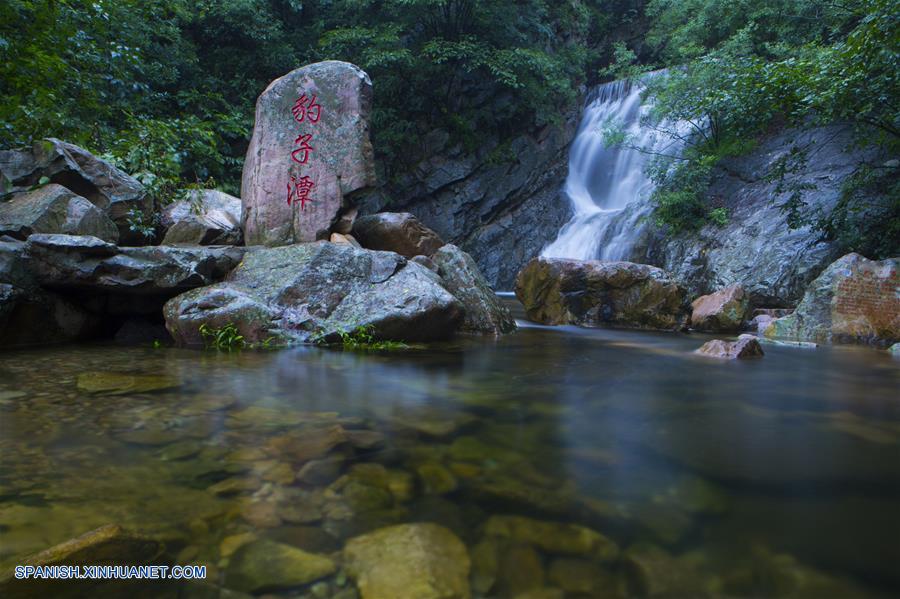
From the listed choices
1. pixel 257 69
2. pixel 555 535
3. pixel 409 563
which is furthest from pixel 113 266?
pixel 257 69

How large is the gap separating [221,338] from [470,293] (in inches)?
122

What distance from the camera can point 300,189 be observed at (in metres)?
7.41

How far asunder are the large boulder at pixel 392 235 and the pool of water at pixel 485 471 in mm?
5162

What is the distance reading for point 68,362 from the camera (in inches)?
153

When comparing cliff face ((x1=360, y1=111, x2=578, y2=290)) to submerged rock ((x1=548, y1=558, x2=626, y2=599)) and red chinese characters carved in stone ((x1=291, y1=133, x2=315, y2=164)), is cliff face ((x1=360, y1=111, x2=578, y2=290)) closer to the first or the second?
red chinese characters carved in stone ((x1=291, y1=133, x2=315, y2=164))

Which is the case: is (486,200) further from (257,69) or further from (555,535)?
(555,535)

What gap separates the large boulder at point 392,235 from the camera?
874 centimetres

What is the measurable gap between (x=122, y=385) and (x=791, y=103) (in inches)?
332

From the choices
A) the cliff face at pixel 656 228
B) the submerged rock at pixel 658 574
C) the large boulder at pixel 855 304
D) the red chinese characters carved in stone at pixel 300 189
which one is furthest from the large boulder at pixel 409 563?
the cliff face at pixel 656 228

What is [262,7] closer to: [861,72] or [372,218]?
[372,218]

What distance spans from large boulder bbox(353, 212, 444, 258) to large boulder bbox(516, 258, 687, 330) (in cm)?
210

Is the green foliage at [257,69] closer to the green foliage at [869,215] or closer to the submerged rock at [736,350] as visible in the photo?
the submerged rock at [736,350]

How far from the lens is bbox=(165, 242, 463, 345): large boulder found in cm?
509

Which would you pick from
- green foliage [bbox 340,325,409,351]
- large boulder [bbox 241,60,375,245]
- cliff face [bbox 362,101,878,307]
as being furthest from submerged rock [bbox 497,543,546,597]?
cliff face [bbox 362,101,878,307]
